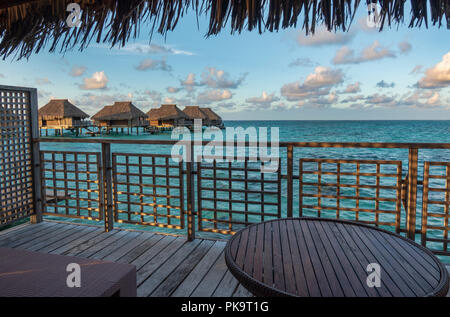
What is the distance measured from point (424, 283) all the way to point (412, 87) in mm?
32413

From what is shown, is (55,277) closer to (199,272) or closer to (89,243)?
(199,272)

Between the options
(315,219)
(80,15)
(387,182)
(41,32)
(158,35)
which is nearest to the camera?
(315,219)

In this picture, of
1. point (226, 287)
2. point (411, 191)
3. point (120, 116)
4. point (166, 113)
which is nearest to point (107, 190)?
point (226, 287)

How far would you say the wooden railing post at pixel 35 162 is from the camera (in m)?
3.45

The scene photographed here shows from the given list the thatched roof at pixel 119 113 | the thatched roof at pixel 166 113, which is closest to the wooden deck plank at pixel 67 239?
the thatched roof at pixel 119 113

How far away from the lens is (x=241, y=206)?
8.66m

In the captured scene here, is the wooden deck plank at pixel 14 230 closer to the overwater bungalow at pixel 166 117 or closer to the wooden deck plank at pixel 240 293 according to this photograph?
the wooden deck plank at pixel 240 293

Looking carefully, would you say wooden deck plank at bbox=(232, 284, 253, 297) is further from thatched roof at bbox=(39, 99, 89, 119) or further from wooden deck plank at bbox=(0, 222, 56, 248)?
thatched roof at bbox=(39, 99, 89, 119)

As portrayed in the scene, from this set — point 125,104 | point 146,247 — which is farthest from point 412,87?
point 146,247

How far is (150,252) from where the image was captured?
8.51 ft

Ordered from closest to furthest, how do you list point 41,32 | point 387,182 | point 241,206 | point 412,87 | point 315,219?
point 315,219
point 41,32
point 241,206
point 387,182
point 412,87

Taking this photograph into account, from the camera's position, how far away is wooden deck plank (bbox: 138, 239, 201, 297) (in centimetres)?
200
